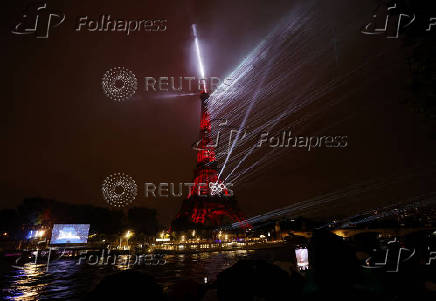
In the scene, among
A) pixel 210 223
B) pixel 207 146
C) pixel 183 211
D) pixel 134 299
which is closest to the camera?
pixel 134 299

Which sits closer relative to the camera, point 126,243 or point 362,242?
point 362,242

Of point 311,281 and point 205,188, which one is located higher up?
point 205,188

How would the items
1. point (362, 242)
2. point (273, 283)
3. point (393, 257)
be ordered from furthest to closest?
point (362, 242), point (393, 257), point (273, 283)

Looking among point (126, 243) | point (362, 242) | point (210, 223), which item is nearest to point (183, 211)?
point (126, 243)

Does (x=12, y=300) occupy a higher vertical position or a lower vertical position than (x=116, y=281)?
lower

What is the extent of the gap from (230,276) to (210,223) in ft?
297

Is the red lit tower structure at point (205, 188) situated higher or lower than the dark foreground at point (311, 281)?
higher

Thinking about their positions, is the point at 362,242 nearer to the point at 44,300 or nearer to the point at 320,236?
the point at 320,236

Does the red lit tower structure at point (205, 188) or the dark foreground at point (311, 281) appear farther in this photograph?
the red lit tower structure at point (205, 188)

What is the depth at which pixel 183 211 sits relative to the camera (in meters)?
63.4

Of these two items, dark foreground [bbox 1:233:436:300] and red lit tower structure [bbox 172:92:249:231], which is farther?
red lit tower structure [bbox 172:92:249:231]

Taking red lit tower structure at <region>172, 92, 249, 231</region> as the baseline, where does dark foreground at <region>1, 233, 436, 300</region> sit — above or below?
below

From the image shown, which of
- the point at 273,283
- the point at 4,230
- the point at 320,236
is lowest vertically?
the point at 273,283

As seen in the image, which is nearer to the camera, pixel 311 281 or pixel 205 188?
pixel 311 281
